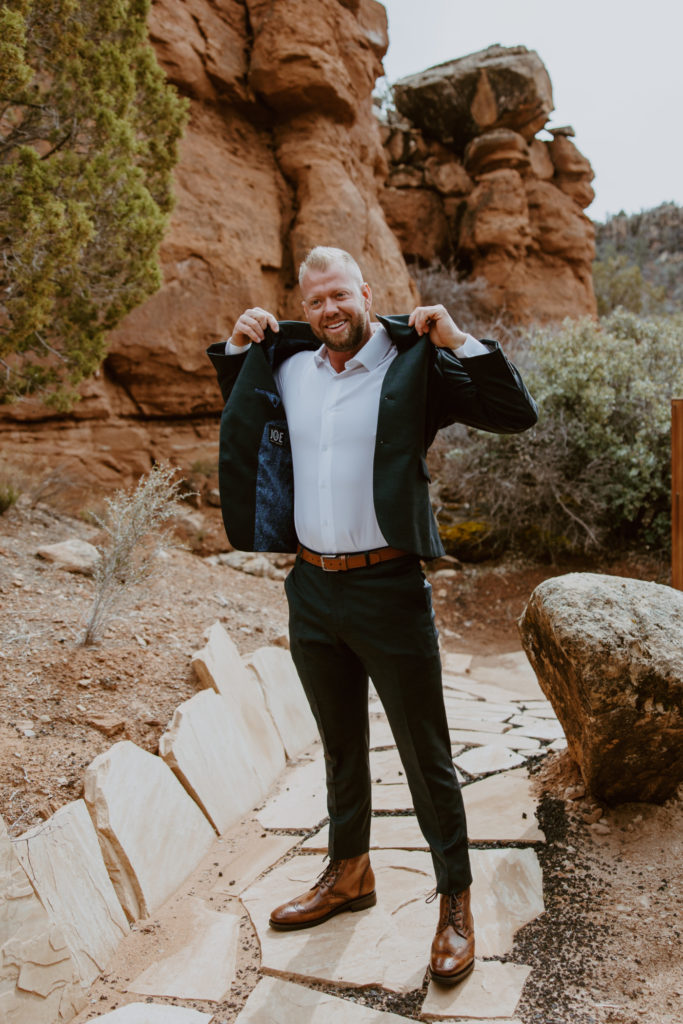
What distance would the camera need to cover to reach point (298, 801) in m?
3.60

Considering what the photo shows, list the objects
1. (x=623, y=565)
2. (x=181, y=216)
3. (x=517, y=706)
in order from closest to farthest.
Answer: (x=517, y=706)
(x=623, y=565)
(x=181, y=216)

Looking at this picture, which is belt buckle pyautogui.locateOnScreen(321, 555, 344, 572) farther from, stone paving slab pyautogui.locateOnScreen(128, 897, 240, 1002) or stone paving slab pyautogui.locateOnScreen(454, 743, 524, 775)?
stone paving slab pyautogui.locateOnScreen(454, 743, 524, 775)

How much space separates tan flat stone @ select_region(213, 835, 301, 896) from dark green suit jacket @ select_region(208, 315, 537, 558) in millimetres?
1322

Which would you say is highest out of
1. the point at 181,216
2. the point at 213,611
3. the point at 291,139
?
the point at 291,139

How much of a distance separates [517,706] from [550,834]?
2219 millimetres

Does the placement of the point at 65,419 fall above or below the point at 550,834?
above

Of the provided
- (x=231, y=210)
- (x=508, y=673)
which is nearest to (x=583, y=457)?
(x=508, y=673)

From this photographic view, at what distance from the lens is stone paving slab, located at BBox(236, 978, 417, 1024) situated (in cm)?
215

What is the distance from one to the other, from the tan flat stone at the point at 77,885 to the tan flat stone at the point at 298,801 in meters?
0.98

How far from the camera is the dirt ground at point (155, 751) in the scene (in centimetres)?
222

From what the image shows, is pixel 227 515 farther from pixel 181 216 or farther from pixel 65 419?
pixel 181 216

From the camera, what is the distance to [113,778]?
279 cm

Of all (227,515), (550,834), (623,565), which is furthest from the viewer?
(623,565)

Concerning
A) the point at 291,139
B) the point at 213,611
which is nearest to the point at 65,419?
the point at 213,611
